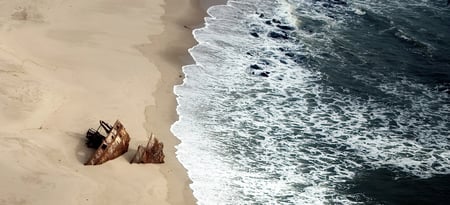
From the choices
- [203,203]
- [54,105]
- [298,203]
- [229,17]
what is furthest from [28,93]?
[229,17]

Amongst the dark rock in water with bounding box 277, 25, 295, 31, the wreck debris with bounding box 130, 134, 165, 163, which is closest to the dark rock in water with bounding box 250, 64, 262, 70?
the dark rock in water with bounding box 277, 25, 295, 31

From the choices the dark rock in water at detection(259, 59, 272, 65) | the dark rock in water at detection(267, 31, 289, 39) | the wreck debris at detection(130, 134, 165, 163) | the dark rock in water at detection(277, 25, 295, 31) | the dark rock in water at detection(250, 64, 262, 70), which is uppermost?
the dark rock in water at detection(277, 25, 295, 31)

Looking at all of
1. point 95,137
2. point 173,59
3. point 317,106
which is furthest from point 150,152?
point 173,59

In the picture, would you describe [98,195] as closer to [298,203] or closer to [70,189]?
[70,189]

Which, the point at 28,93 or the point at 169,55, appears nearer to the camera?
the point at 28,93

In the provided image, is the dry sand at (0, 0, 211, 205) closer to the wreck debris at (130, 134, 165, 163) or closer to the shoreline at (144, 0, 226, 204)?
the shoreline at (144, 0, 226, 204)

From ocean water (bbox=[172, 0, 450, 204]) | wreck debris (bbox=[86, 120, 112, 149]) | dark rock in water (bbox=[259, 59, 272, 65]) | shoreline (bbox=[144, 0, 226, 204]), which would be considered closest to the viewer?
wreck debris (bbox=[86, 120, 112, 149])
